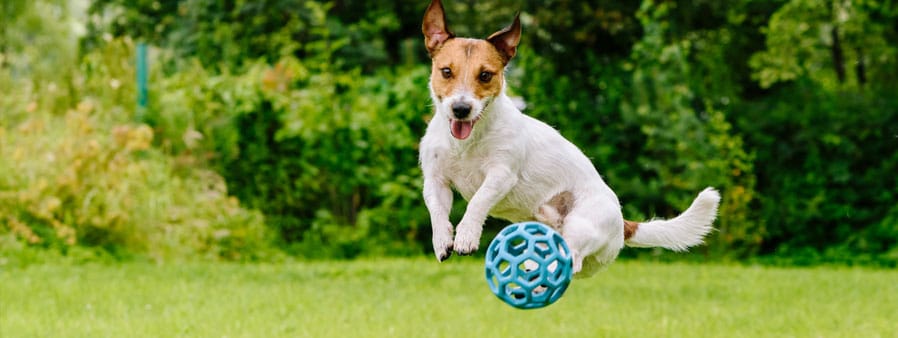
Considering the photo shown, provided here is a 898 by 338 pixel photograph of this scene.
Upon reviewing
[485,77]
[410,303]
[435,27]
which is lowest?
[410,303]

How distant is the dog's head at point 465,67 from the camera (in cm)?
294

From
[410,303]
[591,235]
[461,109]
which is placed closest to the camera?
[461,109]

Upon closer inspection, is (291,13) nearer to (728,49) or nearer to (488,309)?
(728,49)

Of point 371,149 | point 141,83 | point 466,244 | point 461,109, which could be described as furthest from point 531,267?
Result: point 141,83

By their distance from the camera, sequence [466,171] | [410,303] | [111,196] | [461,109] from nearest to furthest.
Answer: [461,109]
[466,171]
[410,303]
[111,196]

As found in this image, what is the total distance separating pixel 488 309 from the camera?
8.96 meters

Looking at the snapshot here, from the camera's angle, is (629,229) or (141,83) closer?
(629,229)

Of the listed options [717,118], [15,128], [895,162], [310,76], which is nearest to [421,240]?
[310,76]

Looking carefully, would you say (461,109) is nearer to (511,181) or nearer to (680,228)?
(511,181)

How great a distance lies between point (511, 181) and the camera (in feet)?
10.2

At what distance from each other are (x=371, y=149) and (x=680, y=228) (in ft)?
30.7

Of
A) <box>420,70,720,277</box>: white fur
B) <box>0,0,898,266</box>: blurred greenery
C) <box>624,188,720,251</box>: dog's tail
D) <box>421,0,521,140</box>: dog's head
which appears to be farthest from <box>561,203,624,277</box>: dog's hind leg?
<box>0,0,898,266</box>: blurred greenery

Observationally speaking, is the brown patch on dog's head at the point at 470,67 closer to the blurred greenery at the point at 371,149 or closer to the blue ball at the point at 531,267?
the blue ball at the point at 531,267

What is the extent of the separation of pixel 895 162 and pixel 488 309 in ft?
23.0
